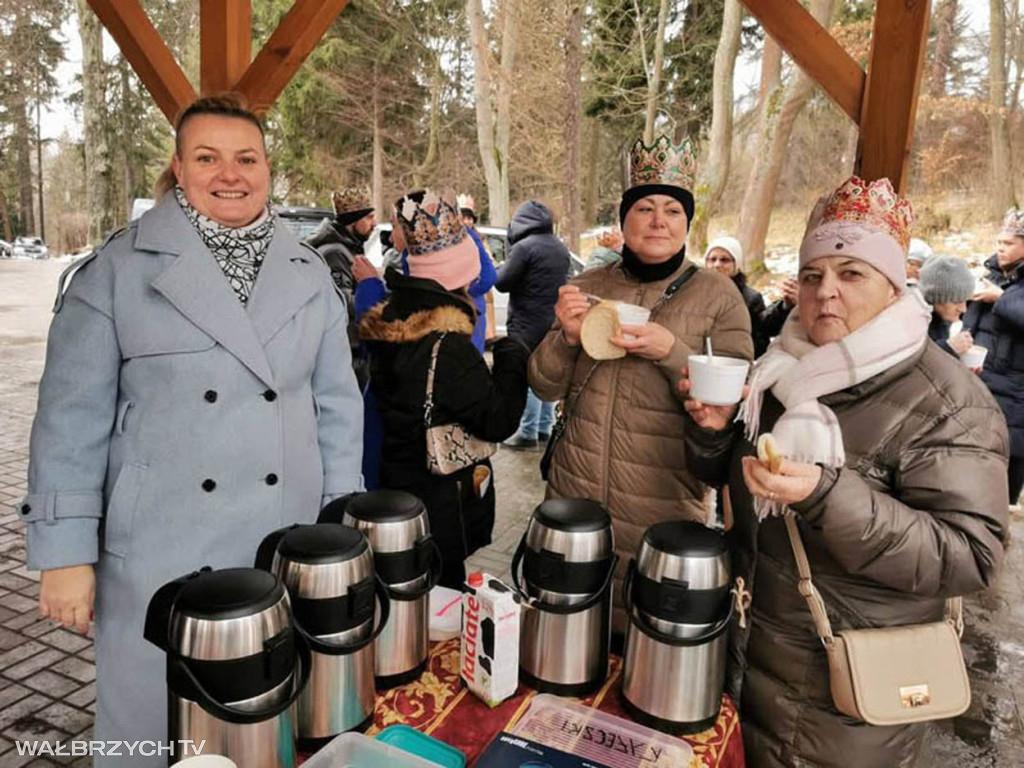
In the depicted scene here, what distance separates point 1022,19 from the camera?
16.6m

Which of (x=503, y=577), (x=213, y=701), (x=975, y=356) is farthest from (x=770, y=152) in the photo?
(x=213, y=701)

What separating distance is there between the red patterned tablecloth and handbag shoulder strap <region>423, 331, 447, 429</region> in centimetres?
96

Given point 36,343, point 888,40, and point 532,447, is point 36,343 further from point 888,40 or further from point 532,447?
point 888,40

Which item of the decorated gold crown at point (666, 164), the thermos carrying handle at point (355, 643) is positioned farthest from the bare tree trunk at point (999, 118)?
the thermos carrying handle at point (355, 643)

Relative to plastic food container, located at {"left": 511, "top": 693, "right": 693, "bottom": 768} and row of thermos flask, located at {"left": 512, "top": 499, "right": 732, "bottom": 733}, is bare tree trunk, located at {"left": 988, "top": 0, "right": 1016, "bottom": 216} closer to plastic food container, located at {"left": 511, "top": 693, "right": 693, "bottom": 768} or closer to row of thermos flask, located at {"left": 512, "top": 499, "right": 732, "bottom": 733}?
row of thermos flask, located at {"left": 512, "top": 499, "right": 732, "bottom": 733}

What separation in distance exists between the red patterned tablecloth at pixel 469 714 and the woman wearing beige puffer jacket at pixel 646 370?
0.57m

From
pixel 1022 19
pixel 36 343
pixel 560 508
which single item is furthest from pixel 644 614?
pixel 1022 19

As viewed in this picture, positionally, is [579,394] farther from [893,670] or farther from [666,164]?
[893,670]

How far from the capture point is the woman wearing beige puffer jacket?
2141 millimetres

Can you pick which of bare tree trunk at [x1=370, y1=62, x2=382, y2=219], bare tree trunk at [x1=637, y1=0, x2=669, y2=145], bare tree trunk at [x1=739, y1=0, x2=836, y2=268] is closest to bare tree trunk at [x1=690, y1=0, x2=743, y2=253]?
bare tree trunk at [x1=739, y1=0, x2=836, y2=268]

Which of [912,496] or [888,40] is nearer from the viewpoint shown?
[912,496]

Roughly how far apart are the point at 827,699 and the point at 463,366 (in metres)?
1.46

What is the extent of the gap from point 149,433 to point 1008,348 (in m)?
5.14

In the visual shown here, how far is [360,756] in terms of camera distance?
1.21 meters
